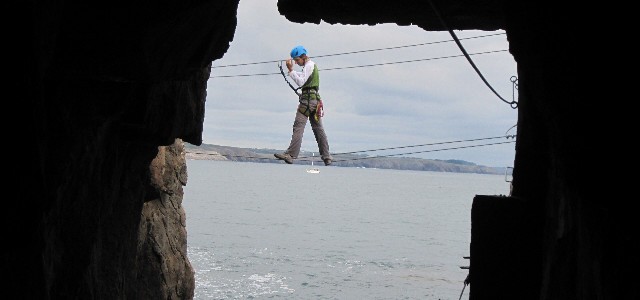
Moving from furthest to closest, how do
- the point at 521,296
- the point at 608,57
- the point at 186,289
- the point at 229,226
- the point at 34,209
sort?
the point at 229,226
the point at 186,289
the point at 521,296
the point at 34,209
the point at 608,57

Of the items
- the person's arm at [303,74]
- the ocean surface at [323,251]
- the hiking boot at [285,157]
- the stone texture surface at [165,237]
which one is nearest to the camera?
the stone texture surface at [165,237]

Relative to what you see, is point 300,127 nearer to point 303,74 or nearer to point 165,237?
point 303,74

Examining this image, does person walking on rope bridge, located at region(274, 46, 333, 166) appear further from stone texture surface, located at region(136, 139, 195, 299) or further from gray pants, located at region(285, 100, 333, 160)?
stone texture surface, located at region(136, 139, 195, 299)

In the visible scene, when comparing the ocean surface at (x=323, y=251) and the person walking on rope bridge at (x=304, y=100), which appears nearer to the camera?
the person walking on rope bridge at (x=304, y=100)

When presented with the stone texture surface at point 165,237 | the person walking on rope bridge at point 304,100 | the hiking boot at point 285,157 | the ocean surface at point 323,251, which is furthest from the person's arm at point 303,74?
the ocean surface at point 323,251

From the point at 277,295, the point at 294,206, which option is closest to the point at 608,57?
the point at 277,295

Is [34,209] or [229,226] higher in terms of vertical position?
[34,209]

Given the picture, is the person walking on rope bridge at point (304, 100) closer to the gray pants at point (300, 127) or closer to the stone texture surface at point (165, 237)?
the gray pants at point (300, 127)

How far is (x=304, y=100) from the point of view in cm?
1950

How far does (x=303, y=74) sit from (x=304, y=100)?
2.11 feet

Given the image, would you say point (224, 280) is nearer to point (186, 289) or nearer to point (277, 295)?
point (277, 295)

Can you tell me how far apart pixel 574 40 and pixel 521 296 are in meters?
3.64

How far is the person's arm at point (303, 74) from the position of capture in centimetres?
1931

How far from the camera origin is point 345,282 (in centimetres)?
6122
